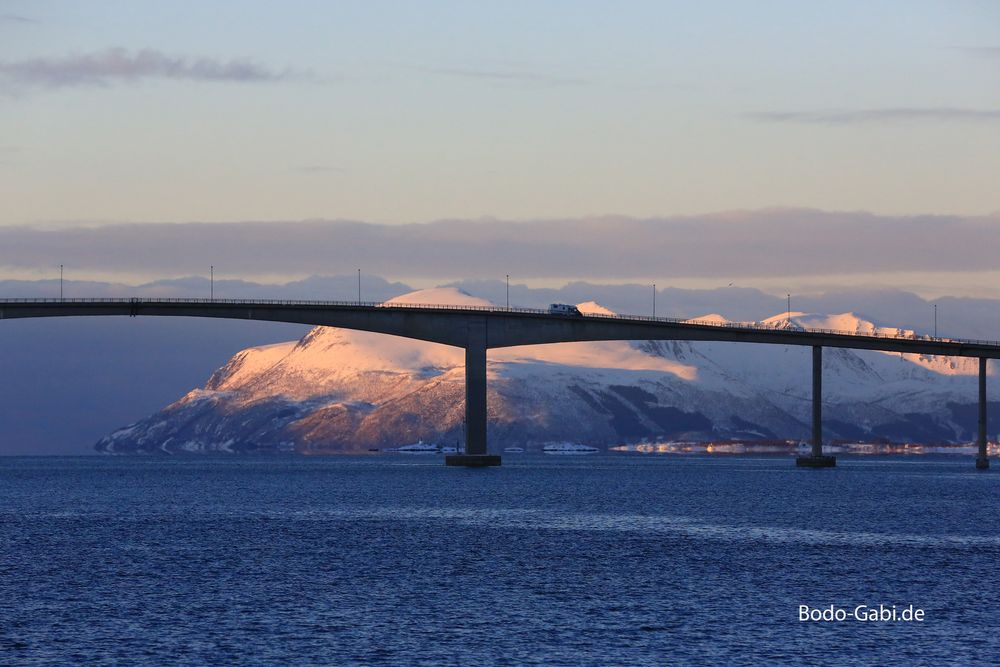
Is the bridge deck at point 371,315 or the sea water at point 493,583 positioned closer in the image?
the sea water at point 493,583

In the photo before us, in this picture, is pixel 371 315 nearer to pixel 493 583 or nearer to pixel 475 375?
pixel 475 375

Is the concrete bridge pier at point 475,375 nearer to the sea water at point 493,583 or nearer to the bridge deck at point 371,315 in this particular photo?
the bridge deck at point 371,315

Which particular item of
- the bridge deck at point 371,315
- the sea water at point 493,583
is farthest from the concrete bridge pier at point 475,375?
the sea water at point 493,583

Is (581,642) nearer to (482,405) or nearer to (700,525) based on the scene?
(700,525)

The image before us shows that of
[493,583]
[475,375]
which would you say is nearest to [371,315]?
[475,375]

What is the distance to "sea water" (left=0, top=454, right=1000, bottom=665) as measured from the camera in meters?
50.6

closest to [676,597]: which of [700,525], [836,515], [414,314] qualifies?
[700,525]

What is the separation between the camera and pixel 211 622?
55.8m

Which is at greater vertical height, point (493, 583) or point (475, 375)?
point (475, 375)

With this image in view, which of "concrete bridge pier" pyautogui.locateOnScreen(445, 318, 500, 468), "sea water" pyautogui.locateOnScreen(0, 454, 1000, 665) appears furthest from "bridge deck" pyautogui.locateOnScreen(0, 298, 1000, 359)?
"sea water" pyautogui.locateOnScreen(0, 454, 1000, 665)

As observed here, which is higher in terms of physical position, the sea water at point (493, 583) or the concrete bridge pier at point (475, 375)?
the concrete bridge pier at point (475, 375)

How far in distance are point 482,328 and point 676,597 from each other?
127940 mm

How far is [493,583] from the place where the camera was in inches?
2660

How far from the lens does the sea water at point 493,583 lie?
50.6 meters
